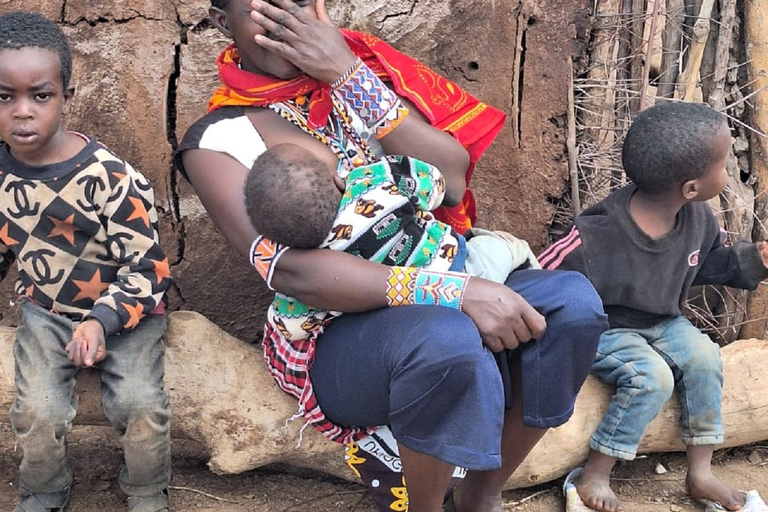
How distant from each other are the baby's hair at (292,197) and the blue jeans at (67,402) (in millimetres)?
586

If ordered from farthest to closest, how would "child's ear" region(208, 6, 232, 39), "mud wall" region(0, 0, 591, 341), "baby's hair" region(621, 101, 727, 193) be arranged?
"mud wall" region(0, 0, 591, 341) < "baby's hair" region(621, 101, 727, 193) < "child's ear" region(208, 6, 232, 39)

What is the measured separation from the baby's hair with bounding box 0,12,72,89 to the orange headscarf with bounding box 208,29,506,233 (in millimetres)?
387

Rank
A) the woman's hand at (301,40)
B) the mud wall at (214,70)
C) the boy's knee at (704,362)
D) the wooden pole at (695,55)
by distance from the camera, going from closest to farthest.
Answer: the woman's hand at (301,40)
the boy's knee at (704,362)
the mud wall at (214,70)
the wooden pole at (695,55)

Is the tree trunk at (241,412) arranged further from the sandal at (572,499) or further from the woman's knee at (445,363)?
the woman's knee at (445,363)

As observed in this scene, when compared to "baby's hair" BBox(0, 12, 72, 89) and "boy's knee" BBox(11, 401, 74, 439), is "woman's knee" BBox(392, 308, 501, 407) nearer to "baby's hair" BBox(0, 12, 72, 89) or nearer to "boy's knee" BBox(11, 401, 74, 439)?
"boy's knee" BBox(11, 401, 74, 439)

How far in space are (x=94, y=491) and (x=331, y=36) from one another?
1.50m

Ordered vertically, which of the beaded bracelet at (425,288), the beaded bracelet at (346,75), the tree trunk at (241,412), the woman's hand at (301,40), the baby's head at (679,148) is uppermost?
the woman's hand at (301,40)

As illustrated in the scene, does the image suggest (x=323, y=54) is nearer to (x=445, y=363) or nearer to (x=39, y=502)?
(x=445, y=363)

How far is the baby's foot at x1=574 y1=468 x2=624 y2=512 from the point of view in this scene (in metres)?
2.71

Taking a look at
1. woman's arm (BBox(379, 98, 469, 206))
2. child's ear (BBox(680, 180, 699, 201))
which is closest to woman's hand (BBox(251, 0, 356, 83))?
woman's arm (BBox(379, 98, 469, 206))

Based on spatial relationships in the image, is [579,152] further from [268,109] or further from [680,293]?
[268,109]

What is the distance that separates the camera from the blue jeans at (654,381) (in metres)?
2.71

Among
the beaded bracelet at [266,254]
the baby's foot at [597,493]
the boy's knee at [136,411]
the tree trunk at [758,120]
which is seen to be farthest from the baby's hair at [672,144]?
the boy's knee at [136,411]

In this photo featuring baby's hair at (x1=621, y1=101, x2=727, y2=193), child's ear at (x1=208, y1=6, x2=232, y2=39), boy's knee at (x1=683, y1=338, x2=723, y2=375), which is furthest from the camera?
boy's knee at (x1=683, y1=338, x2=723, y2=375)
